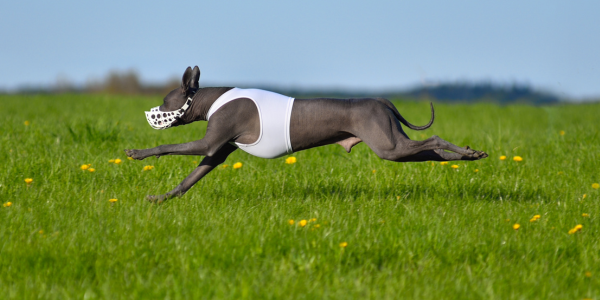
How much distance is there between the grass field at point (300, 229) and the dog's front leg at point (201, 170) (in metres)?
0.11

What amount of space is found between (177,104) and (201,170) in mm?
612

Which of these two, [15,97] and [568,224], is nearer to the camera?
[568,224]

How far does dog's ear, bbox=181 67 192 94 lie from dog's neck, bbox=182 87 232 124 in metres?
0.09

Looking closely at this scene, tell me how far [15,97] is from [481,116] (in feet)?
39.8

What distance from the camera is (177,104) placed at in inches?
161

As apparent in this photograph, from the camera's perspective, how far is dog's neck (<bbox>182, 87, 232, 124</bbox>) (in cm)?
405

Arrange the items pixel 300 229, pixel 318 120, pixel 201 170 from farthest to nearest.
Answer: pixel 201 170 < pixel 318 120 < pixel 300 229

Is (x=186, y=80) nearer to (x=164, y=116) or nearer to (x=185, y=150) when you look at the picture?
(x=164, y=116)

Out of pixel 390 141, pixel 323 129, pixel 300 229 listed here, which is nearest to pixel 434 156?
pixel 390 141

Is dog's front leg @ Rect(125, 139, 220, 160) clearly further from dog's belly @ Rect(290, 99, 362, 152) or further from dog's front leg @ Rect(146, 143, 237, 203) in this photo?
dog's belly @ Rect(290, 99, 362, 152)

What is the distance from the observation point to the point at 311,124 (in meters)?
3.85

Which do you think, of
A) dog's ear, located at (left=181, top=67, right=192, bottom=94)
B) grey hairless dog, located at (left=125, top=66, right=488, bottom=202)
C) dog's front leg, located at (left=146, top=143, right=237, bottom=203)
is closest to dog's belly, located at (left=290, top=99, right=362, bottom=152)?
grey hairless dog, located at (left=125, top=66, right=488, bottom=202)

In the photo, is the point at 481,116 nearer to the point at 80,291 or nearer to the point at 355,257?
the point at 355,257

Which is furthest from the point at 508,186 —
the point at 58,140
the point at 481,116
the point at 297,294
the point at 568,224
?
the point at 481,116
